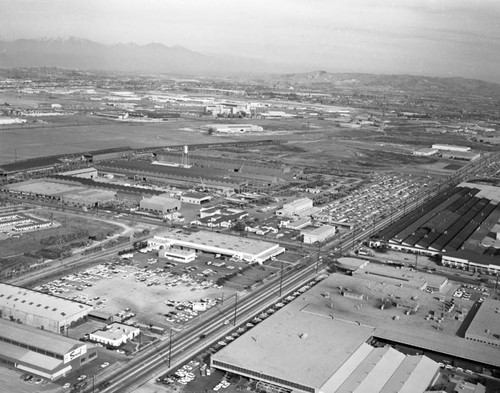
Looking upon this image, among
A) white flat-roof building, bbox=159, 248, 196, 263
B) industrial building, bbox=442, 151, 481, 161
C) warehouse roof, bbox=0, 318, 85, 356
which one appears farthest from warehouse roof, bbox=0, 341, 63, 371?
industrial building, bbox=442, 151, 481, 161

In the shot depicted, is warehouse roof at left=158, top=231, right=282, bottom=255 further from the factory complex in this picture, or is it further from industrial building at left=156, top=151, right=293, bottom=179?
industrial building at left=156, top=151, right=293, bottom=179

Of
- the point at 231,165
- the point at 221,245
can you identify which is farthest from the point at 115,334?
the point at 231,165

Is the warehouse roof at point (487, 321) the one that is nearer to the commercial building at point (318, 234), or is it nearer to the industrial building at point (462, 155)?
the commercial building at point (318, 234)

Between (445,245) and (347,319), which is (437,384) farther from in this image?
(445,245)

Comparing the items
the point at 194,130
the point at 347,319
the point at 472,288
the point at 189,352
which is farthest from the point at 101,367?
the point at 194,130

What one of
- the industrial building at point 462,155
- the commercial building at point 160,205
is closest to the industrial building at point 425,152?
the industrial building at point 462,155

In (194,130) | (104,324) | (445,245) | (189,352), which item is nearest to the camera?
(189,352)

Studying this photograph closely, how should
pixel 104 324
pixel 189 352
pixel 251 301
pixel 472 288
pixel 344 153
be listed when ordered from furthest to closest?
pixel 344 153 → pixel 472 288 → pixel 251 301 → pixel 104 324 → pixel 189 352
